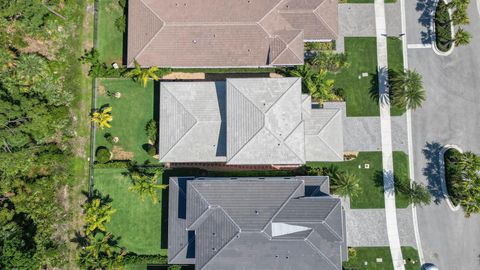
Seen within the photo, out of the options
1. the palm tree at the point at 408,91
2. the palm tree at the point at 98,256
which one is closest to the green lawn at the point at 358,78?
the palm tree at the point at 408,91

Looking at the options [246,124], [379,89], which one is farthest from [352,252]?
[379,89]

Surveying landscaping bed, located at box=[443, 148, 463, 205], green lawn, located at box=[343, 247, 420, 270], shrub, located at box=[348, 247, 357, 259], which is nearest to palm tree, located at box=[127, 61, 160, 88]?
shrub, located at box=[348, 247, 357, 259]

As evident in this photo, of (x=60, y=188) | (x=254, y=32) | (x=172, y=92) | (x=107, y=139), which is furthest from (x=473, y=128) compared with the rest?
(x=60, y=188)

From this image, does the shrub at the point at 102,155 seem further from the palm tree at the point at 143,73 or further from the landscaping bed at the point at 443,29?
the landscaping bed at the point at 443,29

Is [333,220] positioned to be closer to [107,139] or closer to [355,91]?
[355,91]

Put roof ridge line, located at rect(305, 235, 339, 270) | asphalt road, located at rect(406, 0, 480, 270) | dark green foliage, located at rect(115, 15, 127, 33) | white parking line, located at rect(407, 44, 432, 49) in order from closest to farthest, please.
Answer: roof ridge line, located at rect(305, 235, 339, 270), asphalt road, located at rect(406, 0, 480, 270), dark green foliage, located at rect(115, 15, 127, 33), white parking line, located at rect(407, 44, 432, 49)

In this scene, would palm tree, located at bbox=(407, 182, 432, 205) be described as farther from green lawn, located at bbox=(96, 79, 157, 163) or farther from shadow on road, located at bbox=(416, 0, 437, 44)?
green lawn, located at bbox=(96, 79, 157, 163)
